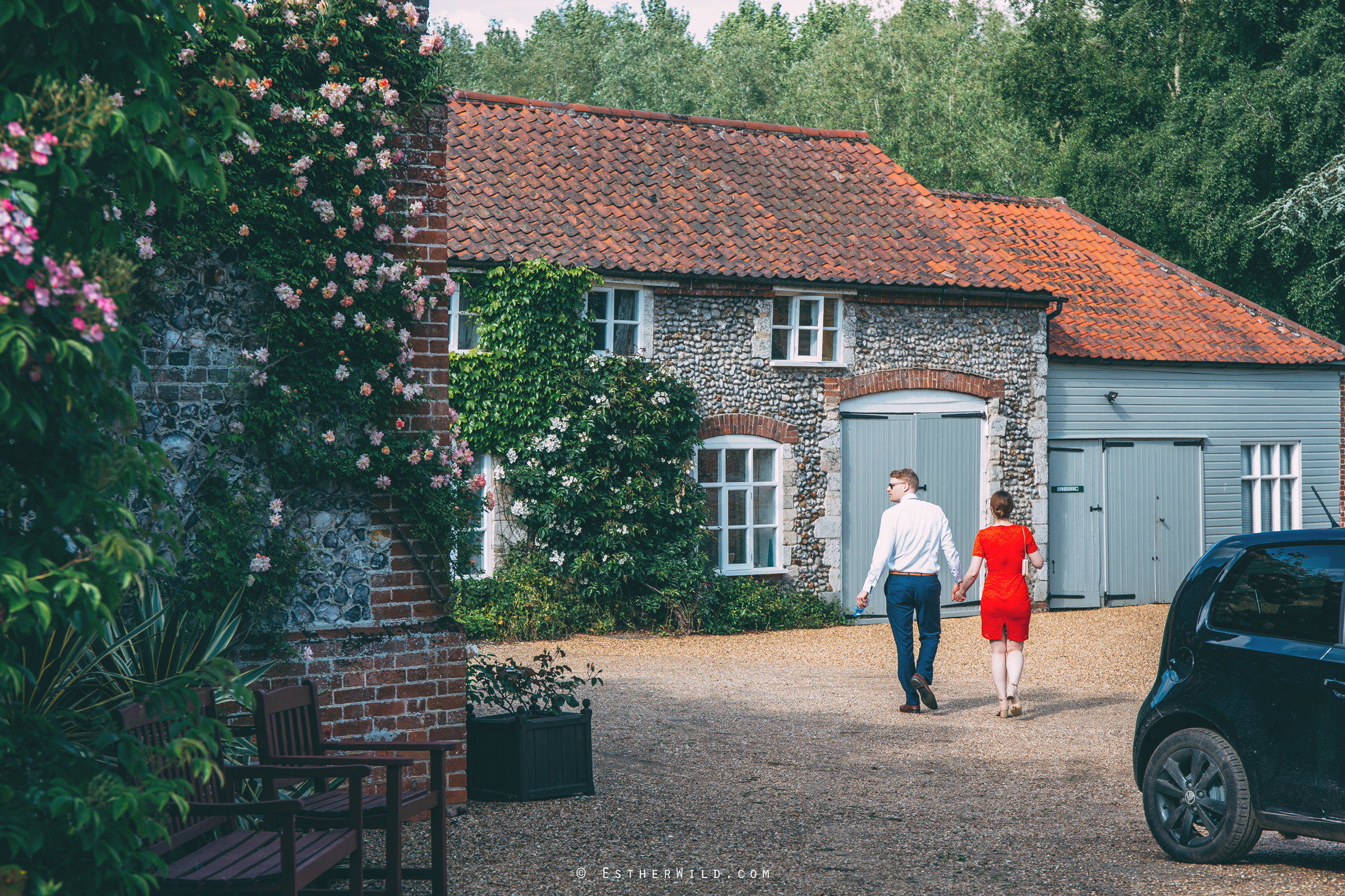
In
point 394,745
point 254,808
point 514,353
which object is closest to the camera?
point 254,808

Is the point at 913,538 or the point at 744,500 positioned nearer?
the point at 913,538

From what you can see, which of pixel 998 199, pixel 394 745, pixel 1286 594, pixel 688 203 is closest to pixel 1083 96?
pixel 998 199

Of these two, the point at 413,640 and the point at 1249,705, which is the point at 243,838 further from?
the point at 1249,705

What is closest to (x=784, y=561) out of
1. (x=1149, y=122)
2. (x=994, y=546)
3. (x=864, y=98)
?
(x=994, y=546)

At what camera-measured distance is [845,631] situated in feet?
52.6

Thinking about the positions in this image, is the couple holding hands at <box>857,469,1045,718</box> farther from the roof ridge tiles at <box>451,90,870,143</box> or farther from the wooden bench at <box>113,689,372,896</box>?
the roof ridge tiles at <box>451,90,870,143</box>

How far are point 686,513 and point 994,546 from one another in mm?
6549

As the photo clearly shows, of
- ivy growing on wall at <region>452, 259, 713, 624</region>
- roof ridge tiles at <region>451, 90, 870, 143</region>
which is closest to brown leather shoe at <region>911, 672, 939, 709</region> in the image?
ivy growing on wall at <region>452, 259, 713, 624</region>

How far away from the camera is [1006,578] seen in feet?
31.6

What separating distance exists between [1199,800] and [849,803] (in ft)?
6.76

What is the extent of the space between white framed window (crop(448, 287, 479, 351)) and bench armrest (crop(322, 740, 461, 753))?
9311 mm

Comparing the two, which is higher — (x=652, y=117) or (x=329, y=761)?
(x=652, y=117)

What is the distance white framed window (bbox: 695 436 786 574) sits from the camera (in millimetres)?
16391

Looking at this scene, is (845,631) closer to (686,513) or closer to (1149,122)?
(686,513)
